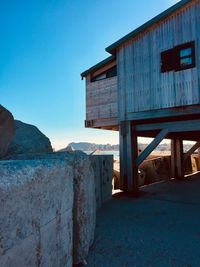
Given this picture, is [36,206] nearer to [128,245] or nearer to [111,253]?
[111,253]

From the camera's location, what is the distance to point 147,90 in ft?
34.3

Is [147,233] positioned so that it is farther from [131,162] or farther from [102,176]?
[131,162]

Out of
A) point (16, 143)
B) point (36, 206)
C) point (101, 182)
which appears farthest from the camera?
point (101, 182)

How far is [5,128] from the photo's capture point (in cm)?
418

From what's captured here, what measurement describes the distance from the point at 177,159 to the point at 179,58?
26.5 feet

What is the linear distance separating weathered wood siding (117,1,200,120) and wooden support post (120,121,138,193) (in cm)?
76

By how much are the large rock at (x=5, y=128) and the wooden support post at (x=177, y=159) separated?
1331 centimetres

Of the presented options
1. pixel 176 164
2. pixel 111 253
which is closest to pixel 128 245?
pixel 111 253

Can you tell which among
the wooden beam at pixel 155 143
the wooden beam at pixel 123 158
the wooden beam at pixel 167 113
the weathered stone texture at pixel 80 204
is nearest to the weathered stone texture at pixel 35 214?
the weathered stone texture at pixel 80 204

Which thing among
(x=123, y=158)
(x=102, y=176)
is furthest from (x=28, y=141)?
(x=123, y=158)

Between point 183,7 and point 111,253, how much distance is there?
9110 millimetres

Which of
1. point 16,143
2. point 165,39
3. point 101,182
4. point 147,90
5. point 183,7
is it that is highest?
point 183,7

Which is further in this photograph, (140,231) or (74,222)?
(140,231)

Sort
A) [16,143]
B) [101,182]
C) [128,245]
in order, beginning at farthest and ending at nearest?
[101,182] < [16,143] < [128,245]
